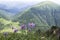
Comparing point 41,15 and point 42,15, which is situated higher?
point 41,15

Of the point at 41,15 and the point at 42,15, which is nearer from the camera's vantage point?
the point at 41,15

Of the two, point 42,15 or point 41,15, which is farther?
point 42,15

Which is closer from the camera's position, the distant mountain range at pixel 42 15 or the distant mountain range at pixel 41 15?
the distant mountain range at pixel 41 15

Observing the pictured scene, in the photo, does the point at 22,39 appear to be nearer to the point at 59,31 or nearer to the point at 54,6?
the point at 59,31

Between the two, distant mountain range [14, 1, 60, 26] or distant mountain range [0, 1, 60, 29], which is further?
distant mountain range [14, 1, 60, 26]

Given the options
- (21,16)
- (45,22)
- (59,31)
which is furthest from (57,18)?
(59,31)

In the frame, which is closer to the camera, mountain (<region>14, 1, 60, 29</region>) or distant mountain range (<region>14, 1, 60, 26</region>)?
mountain (<region>14, 1, 60, 29</region>)

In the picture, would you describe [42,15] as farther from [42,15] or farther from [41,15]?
[41,15]

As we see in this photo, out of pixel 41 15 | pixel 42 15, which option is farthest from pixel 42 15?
pixel 41 15
